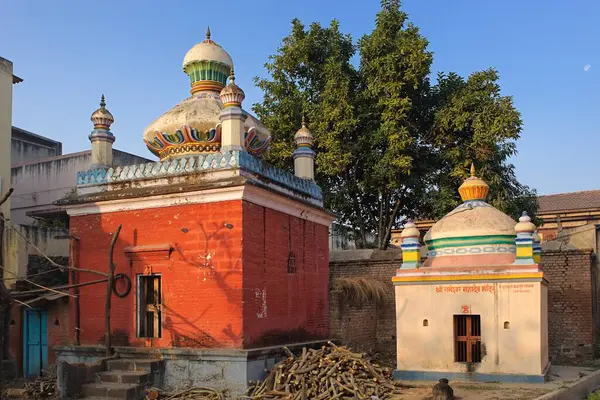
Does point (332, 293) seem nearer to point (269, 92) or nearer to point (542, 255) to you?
point (542, 255)

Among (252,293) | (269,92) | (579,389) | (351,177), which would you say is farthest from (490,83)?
(252,293)

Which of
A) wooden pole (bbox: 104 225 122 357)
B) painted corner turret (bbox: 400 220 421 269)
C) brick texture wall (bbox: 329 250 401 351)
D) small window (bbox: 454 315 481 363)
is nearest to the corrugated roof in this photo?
brick texture wall (bbox: 329 250 401 351)

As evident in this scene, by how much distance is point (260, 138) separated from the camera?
1348 centimetres

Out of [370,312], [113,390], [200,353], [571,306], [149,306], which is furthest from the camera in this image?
[370,312]

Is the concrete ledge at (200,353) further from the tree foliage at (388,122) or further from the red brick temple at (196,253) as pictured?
the tree foliage at (388,122)

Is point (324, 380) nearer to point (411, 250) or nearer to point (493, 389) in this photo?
point (493, 389)

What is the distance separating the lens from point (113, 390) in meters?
10.4

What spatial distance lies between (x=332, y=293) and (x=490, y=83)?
9.11 meters

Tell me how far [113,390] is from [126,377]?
348 millimetres

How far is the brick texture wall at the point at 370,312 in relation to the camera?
16.8 meters

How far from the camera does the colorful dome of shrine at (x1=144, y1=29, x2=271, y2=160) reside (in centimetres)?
1274

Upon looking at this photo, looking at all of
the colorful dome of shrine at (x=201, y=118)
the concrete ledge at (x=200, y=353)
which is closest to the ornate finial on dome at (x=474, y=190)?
the colorful dome of shrine at (x=201, y=118)

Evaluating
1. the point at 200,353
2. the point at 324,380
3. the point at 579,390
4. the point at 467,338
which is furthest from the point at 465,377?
the point at 200,353

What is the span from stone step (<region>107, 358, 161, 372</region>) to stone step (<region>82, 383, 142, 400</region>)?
0.41 m
